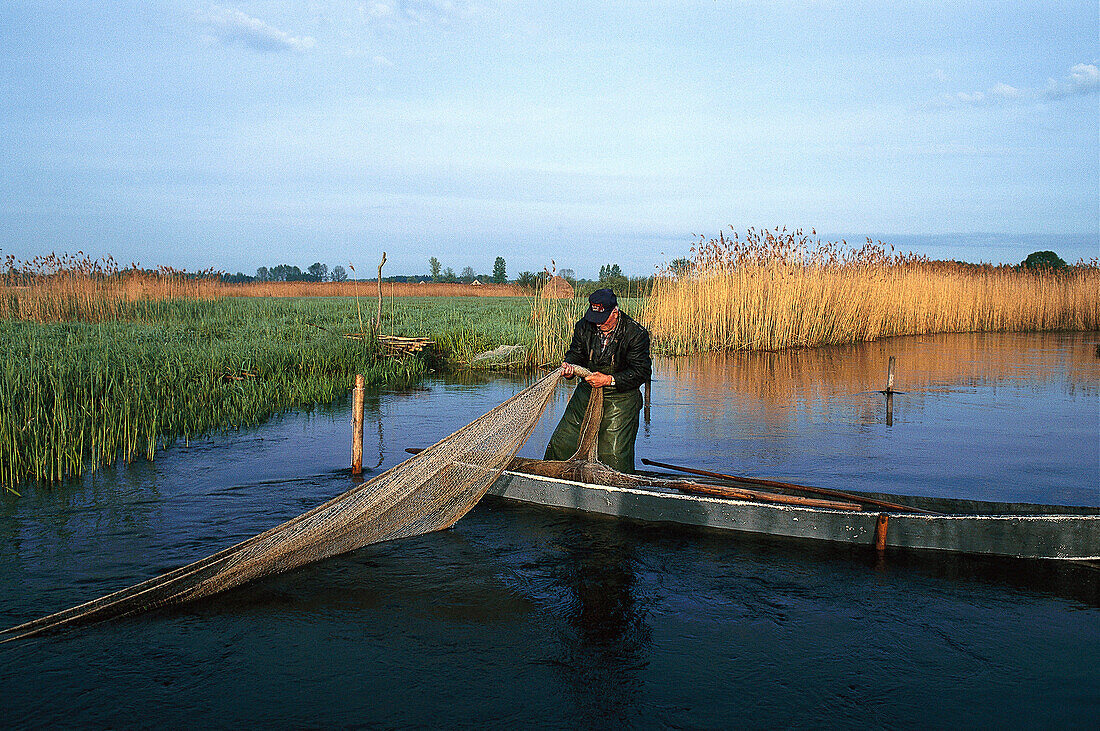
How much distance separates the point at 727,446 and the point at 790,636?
4.40 meters

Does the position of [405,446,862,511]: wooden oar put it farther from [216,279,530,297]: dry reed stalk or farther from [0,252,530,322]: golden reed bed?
[216,279,530,297]: dry reed stalk

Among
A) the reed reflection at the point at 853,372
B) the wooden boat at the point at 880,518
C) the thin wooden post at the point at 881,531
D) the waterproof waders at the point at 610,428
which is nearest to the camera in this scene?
the wooden boat at the point at 880,518

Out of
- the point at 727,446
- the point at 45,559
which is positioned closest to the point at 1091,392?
the point at 727,446

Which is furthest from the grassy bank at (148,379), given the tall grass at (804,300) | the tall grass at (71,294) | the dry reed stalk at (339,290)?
the dry reed stalk at (339,290)

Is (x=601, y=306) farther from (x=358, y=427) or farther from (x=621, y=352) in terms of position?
(x=358, y=427)

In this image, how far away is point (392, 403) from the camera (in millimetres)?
Result: 11320

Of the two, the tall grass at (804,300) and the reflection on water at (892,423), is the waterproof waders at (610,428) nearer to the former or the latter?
the reflection on water at (892,423)

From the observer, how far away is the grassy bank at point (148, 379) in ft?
22.9

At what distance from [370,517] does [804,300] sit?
48.5ft

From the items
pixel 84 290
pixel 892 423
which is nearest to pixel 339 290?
pixel 84 290

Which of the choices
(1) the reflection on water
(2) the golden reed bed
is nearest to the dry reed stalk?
(2) the golden reed bed

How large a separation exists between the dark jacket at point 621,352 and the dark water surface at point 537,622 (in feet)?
3.53

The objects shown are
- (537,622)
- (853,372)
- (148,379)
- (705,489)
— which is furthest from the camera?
(853,372)

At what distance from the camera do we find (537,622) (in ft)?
13.9
